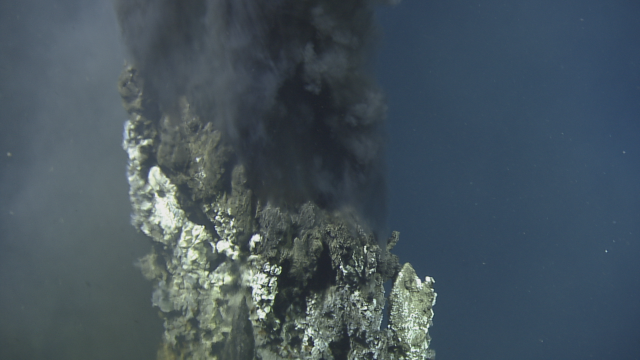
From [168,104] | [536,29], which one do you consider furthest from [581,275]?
[168,104]

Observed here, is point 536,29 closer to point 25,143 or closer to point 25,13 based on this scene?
point 25,13

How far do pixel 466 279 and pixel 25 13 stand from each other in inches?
608

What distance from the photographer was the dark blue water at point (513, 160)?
8.17 m

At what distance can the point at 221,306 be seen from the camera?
446 cm

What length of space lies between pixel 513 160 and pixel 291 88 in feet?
30.3

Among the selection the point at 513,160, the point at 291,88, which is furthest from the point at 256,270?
the point at 513,160

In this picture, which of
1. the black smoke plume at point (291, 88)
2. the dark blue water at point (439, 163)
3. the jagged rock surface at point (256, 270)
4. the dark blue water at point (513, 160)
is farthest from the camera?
the dark blue water at point (513, 160)

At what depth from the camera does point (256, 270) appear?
3250 millimetres

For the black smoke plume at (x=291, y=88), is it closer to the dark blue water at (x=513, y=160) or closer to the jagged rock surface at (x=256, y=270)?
the jagged rock surface at (x=256, y=270)

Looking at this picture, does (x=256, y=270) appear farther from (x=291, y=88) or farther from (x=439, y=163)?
(x=439, y=163)

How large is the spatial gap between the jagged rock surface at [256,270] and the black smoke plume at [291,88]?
32 centimetres

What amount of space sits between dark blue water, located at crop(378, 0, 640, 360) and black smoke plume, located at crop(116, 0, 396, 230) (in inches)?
105

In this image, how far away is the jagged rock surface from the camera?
125 inches

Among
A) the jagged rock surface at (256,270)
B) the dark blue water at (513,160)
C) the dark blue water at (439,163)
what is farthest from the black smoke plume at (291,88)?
the dark blue water at (513,160)
